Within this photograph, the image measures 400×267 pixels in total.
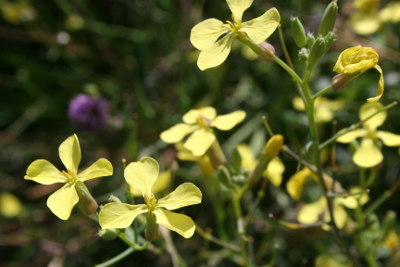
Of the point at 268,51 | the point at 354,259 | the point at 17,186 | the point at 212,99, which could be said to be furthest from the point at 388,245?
the point at 17,186

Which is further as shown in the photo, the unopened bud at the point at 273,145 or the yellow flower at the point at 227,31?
the unopened bud at the point at 273,145

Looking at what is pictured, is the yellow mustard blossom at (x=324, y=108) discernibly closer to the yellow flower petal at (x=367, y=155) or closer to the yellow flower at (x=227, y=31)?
the yellow flower petal at (x=367, y=155)

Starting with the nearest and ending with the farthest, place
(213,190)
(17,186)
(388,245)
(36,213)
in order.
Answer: (388,245) < (213,190) < (36,213) < (17,186)

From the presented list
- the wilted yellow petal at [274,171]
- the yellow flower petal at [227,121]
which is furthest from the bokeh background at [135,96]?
the yellow flower petal at [227,121]

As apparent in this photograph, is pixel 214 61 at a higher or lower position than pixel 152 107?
higher

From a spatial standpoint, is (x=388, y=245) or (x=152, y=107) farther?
Answer: (x=152, y=107)

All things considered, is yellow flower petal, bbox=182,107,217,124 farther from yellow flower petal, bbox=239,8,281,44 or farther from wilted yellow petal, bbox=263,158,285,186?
yellow flower petal, bbox=239,8,281,44

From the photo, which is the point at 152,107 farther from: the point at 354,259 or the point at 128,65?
the point at 354,259

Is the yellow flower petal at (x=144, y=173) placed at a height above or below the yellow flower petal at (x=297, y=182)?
above
